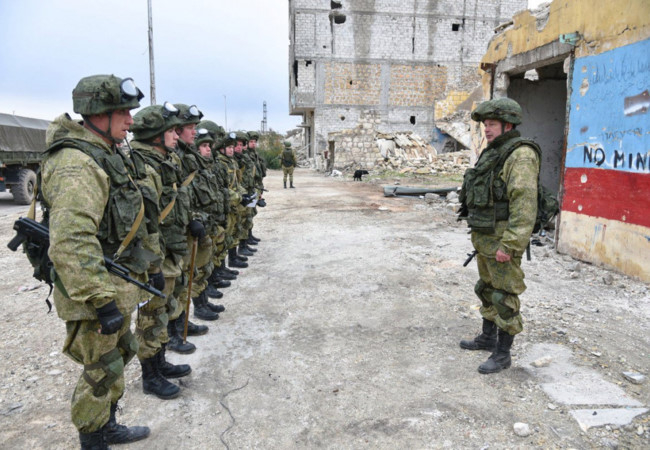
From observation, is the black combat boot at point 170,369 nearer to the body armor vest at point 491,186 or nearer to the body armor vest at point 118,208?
the body armor vest at point 118,208

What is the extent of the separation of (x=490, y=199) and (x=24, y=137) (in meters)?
13.2

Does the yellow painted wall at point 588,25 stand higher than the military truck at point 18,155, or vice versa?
the yellow painted wall at point 588,25

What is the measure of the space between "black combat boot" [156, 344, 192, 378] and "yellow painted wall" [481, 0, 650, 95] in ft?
19.0

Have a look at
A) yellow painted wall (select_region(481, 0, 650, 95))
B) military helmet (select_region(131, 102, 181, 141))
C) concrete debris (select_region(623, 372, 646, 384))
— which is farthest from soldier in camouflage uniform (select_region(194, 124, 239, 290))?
yellow painted wall (select_region(481, 0, 650, 95))

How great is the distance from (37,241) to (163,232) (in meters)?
1.09

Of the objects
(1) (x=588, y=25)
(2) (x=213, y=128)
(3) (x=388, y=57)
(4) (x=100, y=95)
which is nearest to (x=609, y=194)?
(1) (x=588, y=25)

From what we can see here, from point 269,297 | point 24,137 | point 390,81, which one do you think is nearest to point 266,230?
point 269,297

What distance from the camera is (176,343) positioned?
3.45 metres

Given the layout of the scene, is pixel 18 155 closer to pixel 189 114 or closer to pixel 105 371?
pixel 189 114

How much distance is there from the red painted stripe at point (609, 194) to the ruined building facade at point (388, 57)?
73.8 ft

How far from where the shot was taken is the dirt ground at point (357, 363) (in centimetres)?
243

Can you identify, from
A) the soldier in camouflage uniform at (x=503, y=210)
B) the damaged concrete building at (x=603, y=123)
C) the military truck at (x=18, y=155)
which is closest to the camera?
the soldier in camouflage uniform at (x=503, y=210)

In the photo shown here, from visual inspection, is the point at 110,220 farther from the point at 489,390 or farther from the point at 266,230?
the point at 266,230

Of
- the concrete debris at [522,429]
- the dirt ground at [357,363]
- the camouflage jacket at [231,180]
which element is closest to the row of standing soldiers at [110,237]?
the dirt ground at [357,363]
